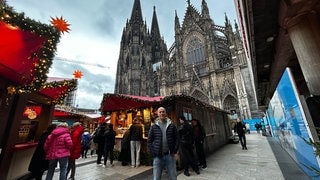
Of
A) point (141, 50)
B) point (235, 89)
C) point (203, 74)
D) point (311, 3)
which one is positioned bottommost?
point (311, 3)

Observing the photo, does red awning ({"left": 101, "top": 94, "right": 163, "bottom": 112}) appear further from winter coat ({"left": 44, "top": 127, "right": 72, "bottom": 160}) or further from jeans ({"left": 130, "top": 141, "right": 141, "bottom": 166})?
winter coat ({"left": 44, "top": 127, "right": 72, "bottom": 160})

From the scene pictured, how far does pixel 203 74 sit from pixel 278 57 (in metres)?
22.9

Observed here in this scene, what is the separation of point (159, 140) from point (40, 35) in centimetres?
397

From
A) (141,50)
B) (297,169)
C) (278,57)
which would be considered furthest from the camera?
(141,50)

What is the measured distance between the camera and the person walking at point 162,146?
8.71ft

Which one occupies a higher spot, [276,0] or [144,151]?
[276,0]

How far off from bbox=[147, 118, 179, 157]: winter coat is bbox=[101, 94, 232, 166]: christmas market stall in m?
2.91

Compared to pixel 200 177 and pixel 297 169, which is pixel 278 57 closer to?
pixel 297 169

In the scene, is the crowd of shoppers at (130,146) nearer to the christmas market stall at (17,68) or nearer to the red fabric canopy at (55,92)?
the christmas market stall at (17,68)

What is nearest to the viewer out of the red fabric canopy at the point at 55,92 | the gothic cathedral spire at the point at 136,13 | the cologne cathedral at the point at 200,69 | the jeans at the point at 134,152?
the red fabric canopy at the point at 55,92

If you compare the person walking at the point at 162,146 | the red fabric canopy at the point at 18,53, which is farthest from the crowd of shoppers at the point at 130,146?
the red fabric canopy at the point at 18,53

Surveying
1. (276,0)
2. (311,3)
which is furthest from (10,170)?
(311,3)

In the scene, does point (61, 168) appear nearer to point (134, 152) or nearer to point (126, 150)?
point (134, 152)

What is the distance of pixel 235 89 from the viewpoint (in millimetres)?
22547
